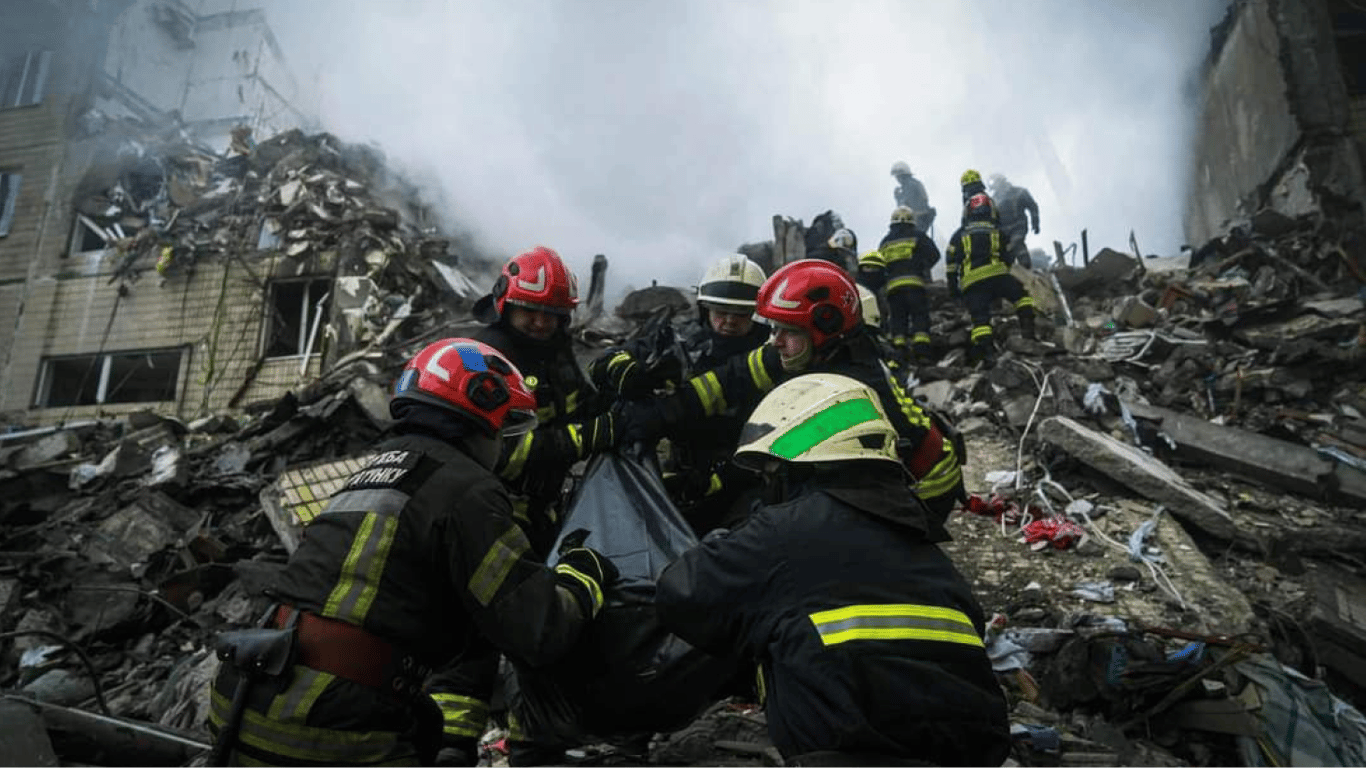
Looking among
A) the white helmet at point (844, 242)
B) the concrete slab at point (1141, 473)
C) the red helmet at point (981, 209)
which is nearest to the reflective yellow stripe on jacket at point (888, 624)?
the concrete slab at point (1141, 473)

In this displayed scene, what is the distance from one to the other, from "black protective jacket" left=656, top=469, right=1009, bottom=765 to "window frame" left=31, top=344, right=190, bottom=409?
12.5m

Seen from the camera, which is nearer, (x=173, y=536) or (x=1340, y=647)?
(x=1340, y=647)

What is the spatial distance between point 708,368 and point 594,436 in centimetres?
80

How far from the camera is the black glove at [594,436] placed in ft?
8.50

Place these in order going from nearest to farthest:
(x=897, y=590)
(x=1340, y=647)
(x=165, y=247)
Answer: (x=897, y=590), (x=1340, y=647), (x=165, y=247)

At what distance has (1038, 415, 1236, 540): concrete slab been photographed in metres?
4.39

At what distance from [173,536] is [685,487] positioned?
5.01 m

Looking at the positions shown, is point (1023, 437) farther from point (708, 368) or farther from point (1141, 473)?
point (708, 368)

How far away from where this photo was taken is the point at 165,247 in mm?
11602

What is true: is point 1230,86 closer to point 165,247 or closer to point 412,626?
point 412,626

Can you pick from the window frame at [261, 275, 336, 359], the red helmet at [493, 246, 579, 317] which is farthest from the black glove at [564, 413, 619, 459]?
the window frame at [261, 275, 336, 359]

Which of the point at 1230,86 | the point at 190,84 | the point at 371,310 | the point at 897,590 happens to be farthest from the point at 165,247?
the point at 1230,86

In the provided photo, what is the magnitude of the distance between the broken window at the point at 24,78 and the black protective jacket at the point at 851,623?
733 inches

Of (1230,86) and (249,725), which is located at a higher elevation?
(1230,86)
